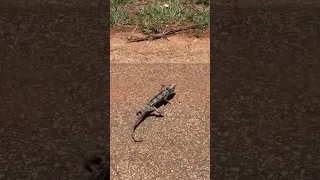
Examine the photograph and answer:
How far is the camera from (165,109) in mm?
7047

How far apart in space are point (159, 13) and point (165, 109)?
2434 mm

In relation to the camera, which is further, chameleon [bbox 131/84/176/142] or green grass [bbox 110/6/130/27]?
green grass [bbox 110/6/130/27]

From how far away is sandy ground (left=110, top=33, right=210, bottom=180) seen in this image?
20.3 ft

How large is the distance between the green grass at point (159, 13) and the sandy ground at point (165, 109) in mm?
387

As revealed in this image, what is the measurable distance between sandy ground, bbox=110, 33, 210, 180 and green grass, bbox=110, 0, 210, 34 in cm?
39

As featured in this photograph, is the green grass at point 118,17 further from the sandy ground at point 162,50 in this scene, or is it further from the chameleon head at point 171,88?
the chameleon head at point 171,88
